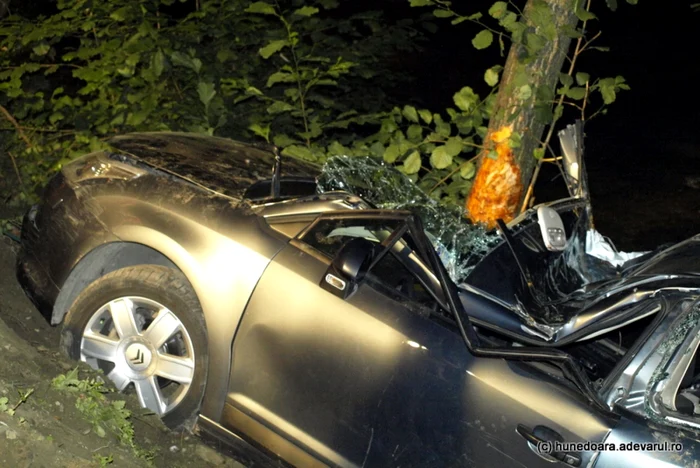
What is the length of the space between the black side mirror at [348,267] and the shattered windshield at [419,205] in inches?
14.3

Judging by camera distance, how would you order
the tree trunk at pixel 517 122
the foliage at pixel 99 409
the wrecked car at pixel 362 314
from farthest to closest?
the tree trunk at pixel 517 122
the foliage at pixel 99 409
the wrecked car at pixel 362 314

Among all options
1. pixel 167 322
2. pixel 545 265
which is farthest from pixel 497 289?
pixel 167 322

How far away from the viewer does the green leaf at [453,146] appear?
544 centimetres

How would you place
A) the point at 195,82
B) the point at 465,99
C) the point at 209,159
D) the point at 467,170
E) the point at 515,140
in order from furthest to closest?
the point at 195,82, the point at 465,99, the point at 467,170, the point at 515,140, the point at 209,159

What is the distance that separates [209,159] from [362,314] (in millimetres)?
1551

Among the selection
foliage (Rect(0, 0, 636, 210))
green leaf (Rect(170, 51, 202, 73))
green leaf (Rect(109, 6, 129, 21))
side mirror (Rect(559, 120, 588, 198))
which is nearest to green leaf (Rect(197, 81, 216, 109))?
foliage (Rect(0, 0, 636, 210))

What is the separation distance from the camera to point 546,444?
3057 mm

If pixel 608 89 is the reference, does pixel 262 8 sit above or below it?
below

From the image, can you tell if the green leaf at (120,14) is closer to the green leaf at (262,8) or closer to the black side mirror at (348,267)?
the green leaf at (262,8)

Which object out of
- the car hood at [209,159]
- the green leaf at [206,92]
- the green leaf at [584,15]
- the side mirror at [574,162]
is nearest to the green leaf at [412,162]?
the car hood at [209,159]

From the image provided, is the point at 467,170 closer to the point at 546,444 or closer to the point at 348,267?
the point at 348,267

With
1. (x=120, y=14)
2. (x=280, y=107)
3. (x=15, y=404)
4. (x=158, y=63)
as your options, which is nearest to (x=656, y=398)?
(x=15, y=404)

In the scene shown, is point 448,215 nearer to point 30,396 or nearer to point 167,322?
point 167,322

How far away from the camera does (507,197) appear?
5.72 m
